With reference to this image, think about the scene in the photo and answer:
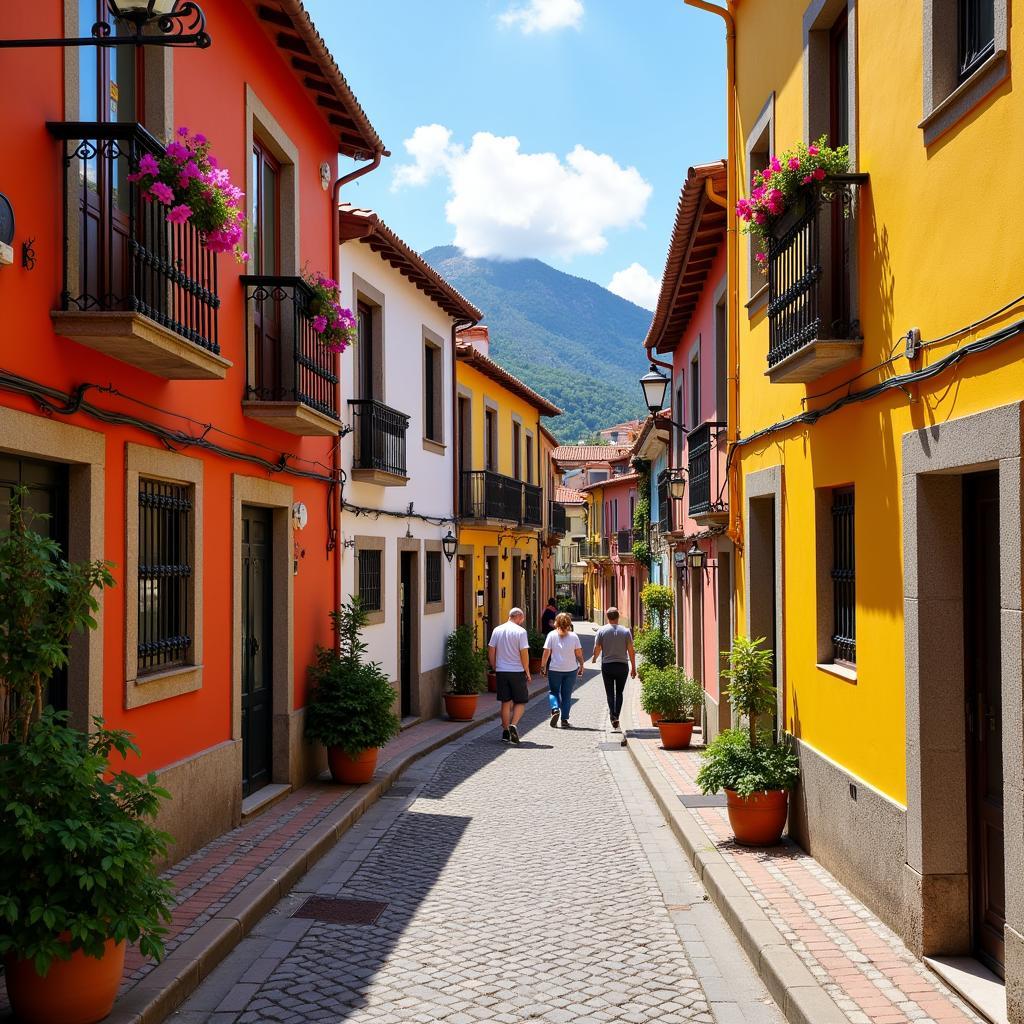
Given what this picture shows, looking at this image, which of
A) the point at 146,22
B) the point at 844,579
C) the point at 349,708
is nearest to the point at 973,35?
the point at 844,579

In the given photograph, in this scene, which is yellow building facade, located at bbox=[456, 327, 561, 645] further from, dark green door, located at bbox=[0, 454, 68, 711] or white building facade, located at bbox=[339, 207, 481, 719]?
dark green door, located at bbox=[0, 454, 68, 711]

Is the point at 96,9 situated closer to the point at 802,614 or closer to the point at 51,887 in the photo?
the point at 51,887

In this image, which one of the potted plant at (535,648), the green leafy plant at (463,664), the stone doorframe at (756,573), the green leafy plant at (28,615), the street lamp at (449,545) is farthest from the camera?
the potted plant at (535,648)

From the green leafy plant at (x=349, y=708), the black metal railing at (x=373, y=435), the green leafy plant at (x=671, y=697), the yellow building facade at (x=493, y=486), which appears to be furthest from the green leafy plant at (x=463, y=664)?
the green leafy plant at (x=349, y=708)

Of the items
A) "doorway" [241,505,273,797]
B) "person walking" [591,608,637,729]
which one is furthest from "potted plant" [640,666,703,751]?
"doorway" [241,505,273,797]

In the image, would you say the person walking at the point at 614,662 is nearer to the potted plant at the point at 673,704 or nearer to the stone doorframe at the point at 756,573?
the potted plant at the point at 673,704

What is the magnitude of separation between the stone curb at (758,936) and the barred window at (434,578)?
898cm

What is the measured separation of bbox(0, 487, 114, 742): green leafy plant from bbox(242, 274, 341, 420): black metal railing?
4.60m

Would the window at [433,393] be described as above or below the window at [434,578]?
above

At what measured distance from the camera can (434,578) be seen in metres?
18.3

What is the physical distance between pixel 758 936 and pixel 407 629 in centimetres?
1128

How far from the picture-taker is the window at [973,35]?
4902 mm

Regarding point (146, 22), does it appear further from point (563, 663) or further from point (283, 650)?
point (563, 663)

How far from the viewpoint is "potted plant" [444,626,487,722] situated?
1709 cm
